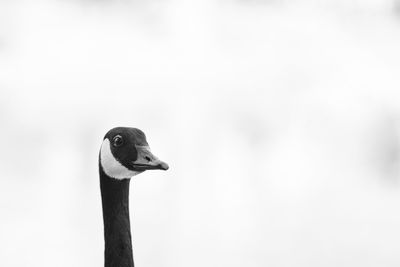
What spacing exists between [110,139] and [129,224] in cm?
183

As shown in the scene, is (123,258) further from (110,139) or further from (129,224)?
(110,139)

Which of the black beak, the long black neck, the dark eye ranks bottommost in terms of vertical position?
the long black neck

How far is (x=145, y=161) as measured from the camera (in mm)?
11922

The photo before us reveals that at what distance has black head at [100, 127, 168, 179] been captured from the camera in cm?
1200

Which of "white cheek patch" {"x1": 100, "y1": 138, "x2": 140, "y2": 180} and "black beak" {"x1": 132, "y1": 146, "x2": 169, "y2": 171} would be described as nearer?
"black beak" {"x1": 132, "y1": 146, "x2": 169, "y2": 171}

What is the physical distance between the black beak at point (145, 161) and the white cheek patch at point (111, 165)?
49cm

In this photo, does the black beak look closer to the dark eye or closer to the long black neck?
the dark eye

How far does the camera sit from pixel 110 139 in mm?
12656

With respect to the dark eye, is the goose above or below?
below

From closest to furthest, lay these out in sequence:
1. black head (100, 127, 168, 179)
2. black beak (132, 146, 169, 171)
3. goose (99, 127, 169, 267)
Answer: black beak (132, 146, 169, 171) < black head (100, 127, 168, 179) < goose (99, 127, 169, 267)

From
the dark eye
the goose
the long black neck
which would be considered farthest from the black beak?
the long black neck

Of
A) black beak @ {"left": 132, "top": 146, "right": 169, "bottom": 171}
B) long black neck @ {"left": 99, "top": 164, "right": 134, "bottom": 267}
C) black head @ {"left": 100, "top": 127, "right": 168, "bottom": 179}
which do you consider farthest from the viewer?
long black neck @ {"left": 99, "top": 164, "right": 134, "bottom": 267}

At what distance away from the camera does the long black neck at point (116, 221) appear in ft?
40.8

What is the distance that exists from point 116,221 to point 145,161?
1657 millimetres
